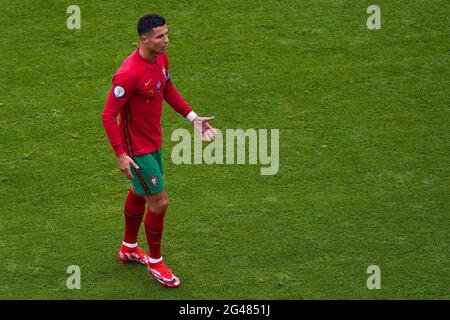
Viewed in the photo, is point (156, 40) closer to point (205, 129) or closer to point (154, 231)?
point (205, 129)

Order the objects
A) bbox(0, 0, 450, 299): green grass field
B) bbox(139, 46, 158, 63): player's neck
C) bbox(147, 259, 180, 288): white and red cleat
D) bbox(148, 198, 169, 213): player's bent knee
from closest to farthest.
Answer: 1. bbox(139, 46, 158, 63): player's neck
2. bbox(148, 198, 169, 213): player's bent knee
3. bbox(147, 259, 180, 288): white and red cleat
4. bbox(0, 0, 450, 299): green grass field

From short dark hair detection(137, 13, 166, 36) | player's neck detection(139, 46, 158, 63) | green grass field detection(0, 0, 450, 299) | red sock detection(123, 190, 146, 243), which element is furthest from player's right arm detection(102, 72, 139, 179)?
green grass field detection(0, 0, 450, 299)

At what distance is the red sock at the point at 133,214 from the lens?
6.98 meters

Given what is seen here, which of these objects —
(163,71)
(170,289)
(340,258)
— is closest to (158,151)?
(163,71)

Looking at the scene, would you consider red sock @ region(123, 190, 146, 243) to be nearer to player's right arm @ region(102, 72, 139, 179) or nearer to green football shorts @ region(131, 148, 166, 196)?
green football shorts @ region(131, 148, 166, 196)

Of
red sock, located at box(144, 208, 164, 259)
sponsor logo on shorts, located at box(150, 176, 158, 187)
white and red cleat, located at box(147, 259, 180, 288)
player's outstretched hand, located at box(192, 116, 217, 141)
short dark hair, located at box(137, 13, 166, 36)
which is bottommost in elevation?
white and red cleat, located at box(147, 259, 180, 288)

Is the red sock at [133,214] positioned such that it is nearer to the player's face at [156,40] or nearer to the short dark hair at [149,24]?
the player's face at [156,40]

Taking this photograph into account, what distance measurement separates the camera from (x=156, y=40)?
638 cm

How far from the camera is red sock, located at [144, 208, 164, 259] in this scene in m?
6.83

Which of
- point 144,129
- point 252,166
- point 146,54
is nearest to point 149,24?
point 146,54

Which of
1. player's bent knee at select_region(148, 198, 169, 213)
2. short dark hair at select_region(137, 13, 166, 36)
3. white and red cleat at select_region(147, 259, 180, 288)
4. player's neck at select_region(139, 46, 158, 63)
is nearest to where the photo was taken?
short dark hair at select_region(137, 13, 166, 36)

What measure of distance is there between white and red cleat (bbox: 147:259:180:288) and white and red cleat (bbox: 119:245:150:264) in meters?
0.16

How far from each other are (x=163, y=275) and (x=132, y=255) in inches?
13.7

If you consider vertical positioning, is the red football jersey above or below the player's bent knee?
above
